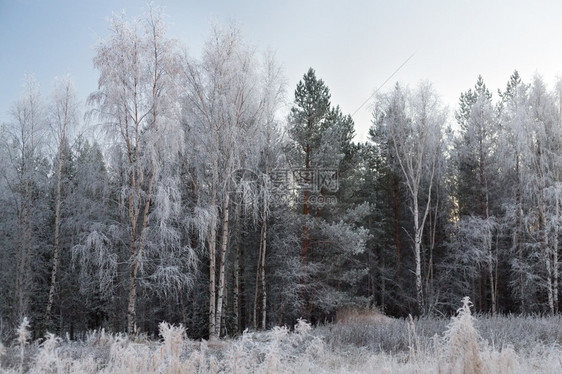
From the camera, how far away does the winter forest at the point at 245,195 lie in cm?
1242

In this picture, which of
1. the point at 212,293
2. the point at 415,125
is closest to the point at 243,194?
the point at 212,293

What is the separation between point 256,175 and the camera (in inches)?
558

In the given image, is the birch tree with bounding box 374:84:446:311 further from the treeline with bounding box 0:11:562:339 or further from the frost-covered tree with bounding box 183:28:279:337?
the frost-covered tree with bounding box 183:28:279:337

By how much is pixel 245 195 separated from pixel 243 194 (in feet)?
1.94

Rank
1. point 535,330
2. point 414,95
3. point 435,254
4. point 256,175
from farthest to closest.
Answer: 1. point 435,254
2. point 414,95
3. point 256,175
4. point 535,330

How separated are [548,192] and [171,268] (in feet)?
51.0

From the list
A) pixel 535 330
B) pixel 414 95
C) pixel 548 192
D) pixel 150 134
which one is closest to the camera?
pixel 535 330

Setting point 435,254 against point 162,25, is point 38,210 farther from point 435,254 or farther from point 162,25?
point 435,254

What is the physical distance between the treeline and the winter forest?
8 cm

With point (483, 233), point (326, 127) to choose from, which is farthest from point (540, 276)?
point (326, 127)

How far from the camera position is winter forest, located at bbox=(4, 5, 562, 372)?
12.4 m

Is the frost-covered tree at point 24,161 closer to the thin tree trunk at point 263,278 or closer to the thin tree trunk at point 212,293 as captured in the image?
the thin tree trunk at point 212,293

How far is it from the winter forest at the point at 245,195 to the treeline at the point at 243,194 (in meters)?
0.08

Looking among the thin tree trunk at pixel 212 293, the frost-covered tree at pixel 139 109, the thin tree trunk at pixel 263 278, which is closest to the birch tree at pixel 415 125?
the thin tree trunk at pixel 263 278
